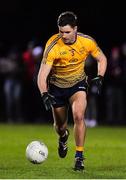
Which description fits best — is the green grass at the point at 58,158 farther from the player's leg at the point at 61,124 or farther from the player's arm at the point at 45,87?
the player's arm at the point at 45,87

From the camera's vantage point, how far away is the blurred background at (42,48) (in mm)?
23219

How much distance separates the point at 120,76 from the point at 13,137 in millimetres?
5043

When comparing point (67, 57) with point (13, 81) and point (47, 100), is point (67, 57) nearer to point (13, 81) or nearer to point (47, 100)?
point (47, 100)

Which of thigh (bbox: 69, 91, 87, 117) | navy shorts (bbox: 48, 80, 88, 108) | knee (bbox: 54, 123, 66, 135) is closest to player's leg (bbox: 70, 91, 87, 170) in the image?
thigh (bbox: 69, 91, 87, 117)

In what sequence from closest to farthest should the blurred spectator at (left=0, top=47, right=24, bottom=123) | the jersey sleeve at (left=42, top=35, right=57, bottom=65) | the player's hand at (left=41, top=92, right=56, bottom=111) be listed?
the player's hand at (left=41, top=92, right=56, bottom=111) → the jersey sleeve at (left=42, top=35, right=57, bottom=65) → the blurred spectator at (left=0, top=47, right=24, bottom=123)

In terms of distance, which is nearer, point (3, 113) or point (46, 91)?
point (46, 91)

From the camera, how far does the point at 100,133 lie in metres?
20.1

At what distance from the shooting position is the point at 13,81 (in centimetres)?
2350

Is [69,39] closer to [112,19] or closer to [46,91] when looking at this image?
[46,91]

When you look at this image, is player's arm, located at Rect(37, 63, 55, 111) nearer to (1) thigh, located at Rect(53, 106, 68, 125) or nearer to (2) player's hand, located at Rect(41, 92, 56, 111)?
(2) player's hand, located at Rect(41, 92, 56, 111)

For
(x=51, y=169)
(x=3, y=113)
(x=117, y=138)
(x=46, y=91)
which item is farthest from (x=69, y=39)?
(x=3, y=113)

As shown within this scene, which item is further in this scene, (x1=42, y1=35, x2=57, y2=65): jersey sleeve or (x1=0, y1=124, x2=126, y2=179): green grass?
(x1=42, y1=35, x2=57, y2=65): jersey sleeve

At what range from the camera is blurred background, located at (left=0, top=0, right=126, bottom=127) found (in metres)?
23.2

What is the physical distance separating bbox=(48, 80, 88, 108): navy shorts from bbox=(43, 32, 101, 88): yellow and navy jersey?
70 millimetres
